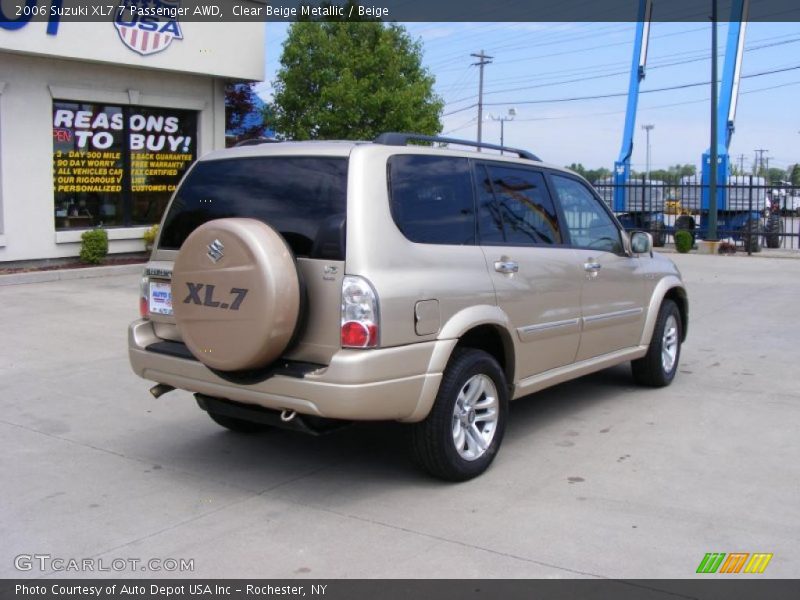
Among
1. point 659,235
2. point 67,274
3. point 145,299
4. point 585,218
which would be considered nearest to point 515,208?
point 585,218

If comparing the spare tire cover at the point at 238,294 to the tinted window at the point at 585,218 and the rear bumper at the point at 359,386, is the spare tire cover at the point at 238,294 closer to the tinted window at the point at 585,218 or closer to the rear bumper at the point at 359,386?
the rear bumper at the point at 359,386

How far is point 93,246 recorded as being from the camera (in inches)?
597

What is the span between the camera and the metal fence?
25.2 metres

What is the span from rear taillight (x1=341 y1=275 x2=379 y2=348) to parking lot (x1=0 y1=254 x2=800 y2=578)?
37.4 inches

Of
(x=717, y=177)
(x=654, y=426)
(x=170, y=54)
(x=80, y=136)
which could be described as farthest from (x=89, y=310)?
(x=717, y=177)

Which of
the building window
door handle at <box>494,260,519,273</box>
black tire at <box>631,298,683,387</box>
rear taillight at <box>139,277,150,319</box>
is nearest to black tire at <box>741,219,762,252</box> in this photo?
the building window

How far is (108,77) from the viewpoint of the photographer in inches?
615

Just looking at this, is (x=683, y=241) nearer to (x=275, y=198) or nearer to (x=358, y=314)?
(x=275, y=198)

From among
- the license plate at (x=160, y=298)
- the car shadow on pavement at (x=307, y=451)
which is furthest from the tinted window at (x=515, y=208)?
the license plate at (x=160, y=298)

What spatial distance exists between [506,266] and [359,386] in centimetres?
145

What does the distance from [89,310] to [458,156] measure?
7420 mm

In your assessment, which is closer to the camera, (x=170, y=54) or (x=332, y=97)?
(x=170, y=54)
